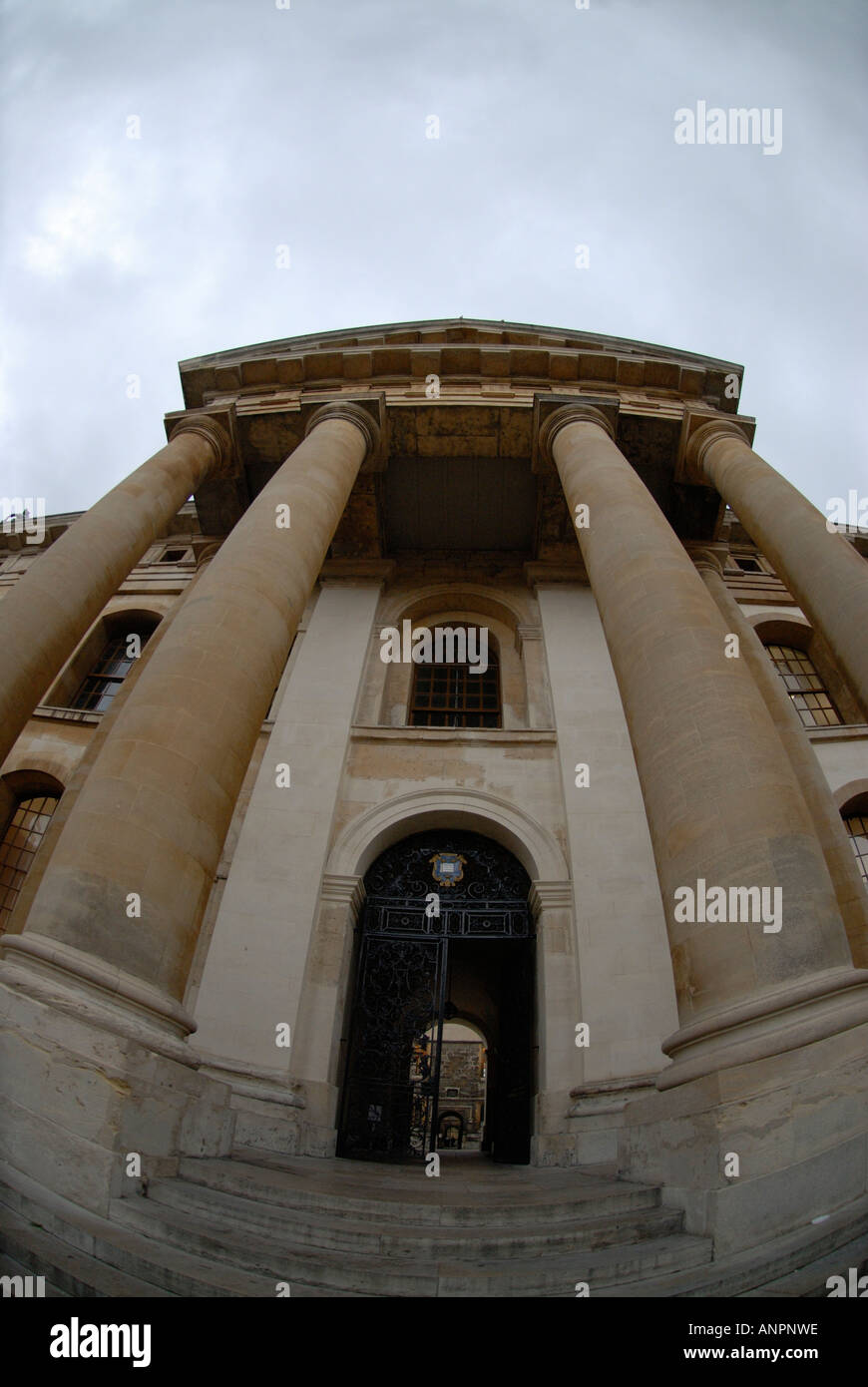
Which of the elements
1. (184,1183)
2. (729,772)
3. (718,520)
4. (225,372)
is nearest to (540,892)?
(729,772)

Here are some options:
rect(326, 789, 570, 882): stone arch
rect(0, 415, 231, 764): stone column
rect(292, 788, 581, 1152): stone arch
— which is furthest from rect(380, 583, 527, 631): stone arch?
rect(292, 788, 581, 1152): stone arch

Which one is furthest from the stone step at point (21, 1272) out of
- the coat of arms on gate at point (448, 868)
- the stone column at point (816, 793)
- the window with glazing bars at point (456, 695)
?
the window with glazing bars at point (456, 695)

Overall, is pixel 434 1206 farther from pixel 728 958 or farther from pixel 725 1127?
pixel 728 958

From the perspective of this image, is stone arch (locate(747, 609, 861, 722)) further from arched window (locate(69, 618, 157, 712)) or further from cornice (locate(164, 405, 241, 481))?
arched window (locate(69, 618, 157, 712))

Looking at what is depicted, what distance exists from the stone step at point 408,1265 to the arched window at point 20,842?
9.88 m

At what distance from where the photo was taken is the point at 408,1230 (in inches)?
141

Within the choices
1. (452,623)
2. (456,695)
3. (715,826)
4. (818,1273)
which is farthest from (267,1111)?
(452,623)

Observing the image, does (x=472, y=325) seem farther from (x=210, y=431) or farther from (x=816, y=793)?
(x=816, y=793)

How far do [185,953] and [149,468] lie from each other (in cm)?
852

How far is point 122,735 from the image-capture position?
585 cm

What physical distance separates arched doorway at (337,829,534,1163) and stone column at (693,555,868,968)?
165 inches

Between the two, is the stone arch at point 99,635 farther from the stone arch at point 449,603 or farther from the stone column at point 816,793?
the stone column at point 816,793

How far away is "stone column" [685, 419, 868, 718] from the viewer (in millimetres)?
8273

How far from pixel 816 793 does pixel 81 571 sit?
10545 mm
